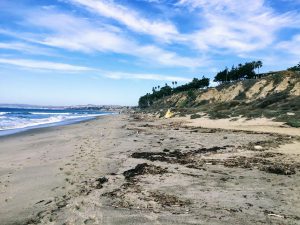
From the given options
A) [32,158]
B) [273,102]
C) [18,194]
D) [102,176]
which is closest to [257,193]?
[102,176]

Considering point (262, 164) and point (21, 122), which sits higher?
point (262, 164)

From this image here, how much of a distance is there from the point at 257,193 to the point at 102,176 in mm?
4532

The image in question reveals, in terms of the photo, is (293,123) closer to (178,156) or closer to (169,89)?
(178,156)

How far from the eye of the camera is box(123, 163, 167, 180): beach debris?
34.1 ft

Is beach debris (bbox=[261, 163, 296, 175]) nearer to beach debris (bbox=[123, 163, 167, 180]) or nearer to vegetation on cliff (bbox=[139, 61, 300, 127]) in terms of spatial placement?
beach debris (bbox=[123, 163, 167, 180])

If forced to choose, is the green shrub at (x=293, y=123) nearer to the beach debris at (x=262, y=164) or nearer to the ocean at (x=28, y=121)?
the beach debris at (x=262, y=164)

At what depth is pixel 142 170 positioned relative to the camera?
11.0 metres

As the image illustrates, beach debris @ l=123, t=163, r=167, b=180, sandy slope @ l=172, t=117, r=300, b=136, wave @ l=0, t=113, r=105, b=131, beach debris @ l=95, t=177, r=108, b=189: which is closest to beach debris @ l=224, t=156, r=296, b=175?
beach debris @ l=123, t=163, r=167, b=180

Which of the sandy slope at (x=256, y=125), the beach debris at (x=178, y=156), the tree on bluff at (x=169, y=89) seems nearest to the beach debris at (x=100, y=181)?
the beach debris at (x=178, y=156)

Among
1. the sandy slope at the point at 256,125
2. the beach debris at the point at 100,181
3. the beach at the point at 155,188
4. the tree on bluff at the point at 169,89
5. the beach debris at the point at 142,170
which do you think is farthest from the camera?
the tree on bluff at the point at 169,89

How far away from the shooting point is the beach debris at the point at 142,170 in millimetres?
10398

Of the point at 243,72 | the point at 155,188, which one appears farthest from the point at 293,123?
the point at 243,72

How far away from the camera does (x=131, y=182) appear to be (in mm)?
9328

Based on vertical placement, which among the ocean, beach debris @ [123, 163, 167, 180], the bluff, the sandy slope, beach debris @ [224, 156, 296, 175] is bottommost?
the ocean
